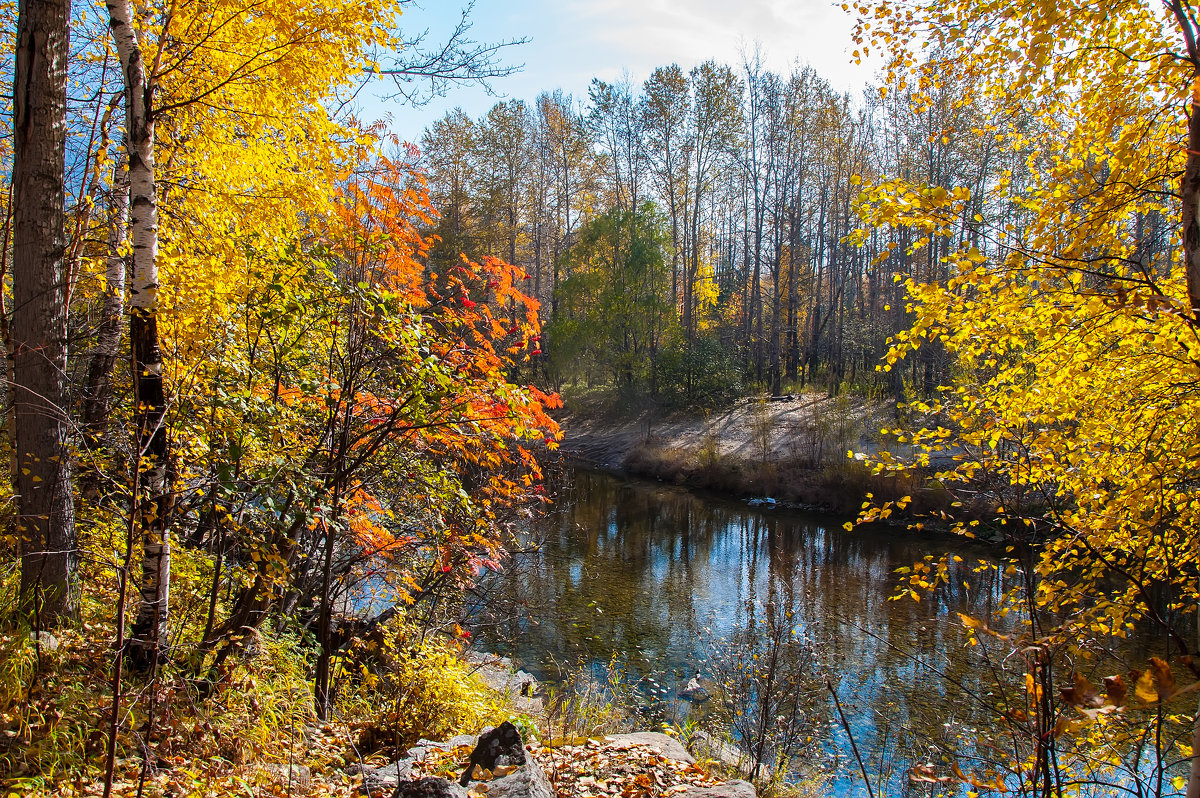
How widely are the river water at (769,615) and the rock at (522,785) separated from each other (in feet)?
11.1

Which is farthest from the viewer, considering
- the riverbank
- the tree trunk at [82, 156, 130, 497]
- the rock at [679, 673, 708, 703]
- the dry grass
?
A: the riverbank

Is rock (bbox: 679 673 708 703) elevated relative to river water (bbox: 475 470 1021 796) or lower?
lower

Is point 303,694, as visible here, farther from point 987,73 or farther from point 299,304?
point 987,73

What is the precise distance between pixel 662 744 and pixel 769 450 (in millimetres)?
14551

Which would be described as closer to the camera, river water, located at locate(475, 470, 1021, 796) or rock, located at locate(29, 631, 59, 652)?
rock, located at locate(29, 631, 59, 652)

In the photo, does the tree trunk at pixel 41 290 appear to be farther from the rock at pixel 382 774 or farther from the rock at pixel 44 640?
the rock at pixel 382 774

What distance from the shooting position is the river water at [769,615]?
7.05 meters

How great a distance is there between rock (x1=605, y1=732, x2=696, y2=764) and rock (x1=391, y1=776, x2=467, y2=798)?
2.24m

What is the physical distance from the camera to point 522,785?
298 cm

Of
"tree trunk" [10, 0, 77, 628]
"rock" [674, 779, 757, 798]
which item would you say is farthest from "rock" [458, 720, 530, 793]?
"tree trunk" [10, 0, 77, 628]

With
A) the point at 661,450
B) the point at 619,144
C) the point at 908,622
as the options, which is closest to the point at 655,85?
the point at 619,144

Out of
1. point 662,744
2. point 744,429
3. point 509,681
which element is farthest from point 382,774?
point 744,429

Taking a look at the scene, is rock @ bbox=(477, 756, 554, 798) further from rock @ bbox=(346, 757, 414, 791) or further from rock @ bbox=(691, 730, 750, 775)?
rock @ bbox=(691, 730, 750, 775)

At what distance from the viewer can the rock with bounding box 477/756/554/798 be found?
292 cm
